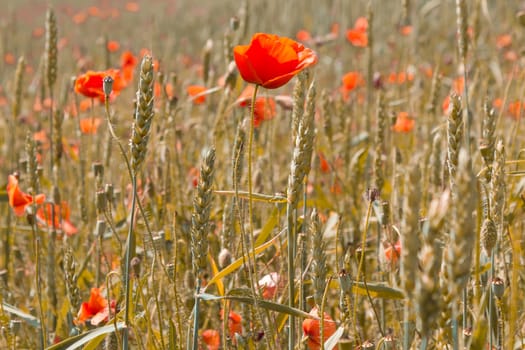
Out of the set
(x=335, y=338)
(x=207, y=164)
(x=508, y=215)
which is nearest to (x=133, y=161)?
(x=207, y=164)

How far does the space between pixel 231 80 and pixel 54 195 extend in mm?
554

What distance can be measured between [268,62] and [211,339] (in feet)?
1.89

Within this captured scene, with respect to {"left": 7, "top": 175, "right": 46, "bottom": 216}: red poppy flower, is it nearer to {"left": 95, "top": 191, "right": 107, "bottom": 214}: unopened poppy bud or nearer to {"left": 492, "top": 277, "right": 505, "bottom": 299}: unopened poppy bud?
{"left": 95, "top": 191, "right": 107, "bottom": 214}: unopened poppy bud

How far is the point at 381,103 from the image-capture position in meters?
1.63

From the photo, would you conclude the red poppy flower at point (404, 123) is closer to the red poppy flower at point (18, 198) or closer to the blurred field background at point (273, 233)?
the blurred field background at point (273, 233)

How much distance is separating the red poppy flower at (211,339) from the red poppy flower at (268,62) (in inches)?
20.7

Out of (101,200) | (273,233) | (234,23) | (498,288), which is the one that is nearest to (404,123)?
(234,23)

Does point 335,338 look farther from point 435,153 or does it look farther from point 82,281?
point 82,281

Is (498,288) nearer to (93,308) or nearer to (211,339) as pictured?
(211,339)

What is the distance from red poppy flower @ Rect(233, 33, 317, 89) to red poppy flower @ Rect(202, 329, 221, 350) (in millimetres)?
526

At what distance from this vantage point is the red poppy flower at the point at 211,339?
1326mm

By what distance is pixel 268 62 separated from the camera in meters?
1.03

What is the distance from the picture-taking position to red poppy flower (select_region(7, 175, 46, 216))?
59.6 inches

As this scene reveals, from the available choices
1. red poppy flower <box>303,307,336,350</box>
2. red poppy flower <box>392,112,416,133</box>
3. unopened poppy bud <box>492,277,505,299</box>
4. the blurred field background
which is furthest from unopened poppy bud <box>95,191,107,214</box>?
red poppy flower <box>392,112,416,133</box>
